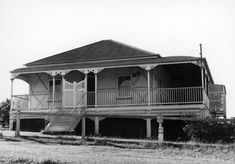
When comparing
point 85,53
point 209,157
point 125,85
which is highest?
point 85,53

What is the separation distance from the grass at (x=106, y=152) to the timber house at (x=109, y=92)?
3846 millimetres

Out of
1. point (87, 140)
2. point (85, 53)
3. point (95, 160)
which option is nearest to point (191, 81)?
point (85, 53)

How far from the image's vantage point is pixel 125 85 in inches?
1028

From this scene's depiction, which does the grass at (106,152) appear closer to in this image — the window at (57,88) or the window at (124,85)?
the window at (124,85)

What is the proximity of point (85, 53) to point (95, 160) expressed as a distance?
55.0 ft

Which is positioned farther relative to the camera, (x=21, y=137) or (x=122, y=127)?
(x=122, y=127)

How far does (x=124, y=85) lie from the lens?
1030 inches

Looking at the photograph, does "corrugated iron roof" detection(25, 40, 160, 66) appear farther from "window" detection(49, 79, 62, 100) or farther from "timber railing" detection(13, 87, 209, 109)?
"timber railing" detection(13, 87, 209, 109)

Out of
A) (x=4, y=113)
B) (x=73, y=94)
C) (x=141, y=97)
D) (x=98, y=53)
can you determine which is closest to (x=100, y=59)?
(x=98, y=53)

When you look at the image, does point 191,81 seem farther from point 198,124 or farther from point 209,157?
point 209,157

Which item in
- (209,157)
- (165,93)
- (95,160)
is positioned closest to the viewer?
(95,160)

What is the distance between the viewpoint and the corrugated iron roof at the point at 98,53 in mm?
25969

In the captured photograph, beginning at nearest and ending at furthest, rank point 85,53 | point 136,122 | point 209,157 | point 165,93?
point 209,157 < point 136,122 < point 165,93 < point 85,53

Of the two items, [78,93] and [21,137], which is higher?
[78,93]
